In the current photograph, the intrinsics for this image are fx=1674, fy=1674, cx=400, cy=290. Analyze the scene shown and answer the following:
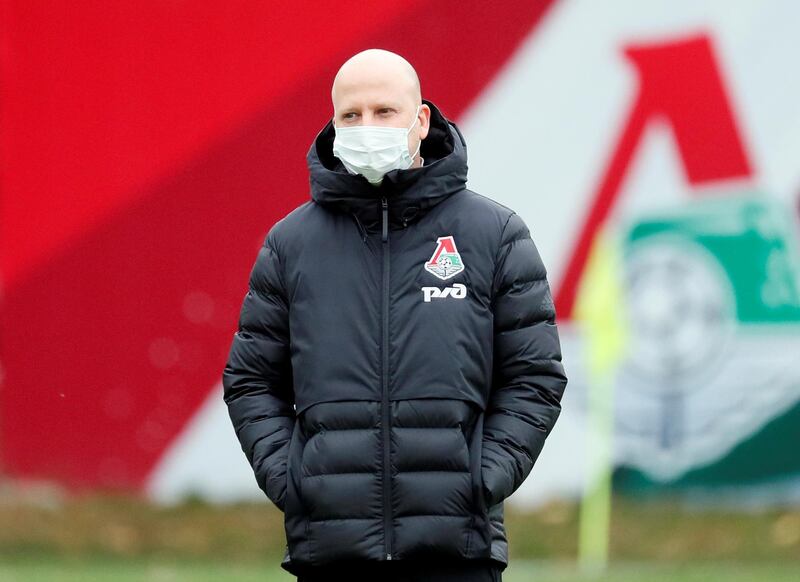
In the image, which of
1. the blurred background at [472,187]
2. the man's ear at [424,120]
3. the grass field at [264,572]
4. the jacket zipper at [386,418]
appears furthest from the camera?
the blurred background at [472,187]

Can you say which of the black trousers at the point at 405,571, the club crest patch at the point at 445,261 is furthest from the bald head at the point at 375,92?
the black trousers at the point at 405,571

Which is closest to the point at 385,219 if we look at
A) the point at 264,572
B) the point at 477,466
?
the point at 477,466

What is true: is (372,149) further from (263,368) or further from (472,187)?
(472,187)

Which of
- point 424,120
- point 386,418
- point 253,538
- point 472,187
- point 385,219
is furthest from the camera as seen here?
point 472,187

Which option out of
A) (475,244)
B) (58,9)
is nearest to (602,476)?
(58,9)

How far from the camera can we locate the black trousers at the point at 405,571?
310 centimetres

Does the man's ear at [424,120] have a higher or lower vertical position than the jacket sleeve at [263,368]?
higher

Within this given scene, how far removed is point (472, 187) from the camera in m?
8.95

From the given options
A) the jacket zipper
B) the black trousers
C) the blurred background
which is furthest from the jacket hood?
the blurred background

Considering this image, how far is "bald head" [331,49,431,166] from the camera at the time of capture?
321 centimetres

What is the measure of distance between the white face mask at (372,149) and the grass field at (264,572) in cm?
445

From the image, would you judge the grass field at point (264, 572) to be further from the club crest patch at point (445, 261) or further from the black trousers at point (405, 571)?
the club crest patch at point (445, 261)

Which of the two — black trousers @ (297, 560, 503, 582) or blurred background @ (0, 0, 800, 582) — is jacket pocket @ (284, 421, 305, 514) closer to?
black trousers @ (297, 560, 503, 582)

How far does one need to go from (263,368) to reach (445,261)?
16.5 inches
